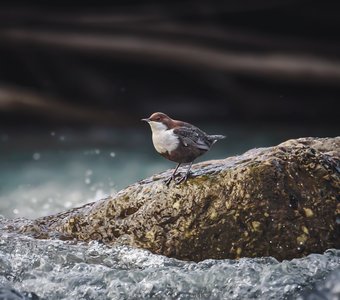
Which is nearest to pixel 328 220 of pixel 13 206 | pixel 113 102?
pixel 13 206

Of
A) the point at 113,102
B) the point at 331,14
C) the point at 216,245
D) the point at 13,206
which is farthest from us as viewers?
the point at 113,102

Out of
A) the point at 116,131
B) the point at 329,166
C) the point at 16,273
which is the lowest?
the point at 16,273

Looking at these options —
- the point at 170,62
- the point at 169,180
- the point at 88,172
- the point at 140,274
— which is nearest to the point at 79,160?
the point at 88,172

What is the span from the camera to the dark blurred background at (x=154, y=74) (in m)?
7.57

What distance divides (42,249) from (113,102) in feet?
16.2

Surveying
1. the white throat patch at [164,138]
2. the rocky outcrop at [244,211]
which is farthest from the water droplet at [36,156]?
the white throat patch at [164,138]

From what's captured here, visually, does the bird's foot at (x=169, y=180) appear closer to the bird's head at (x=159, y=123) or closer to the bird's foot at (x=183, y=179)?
the bird's foot at (x=183, y=179)

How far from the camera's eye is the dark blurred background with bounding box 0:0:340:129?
7.69 m

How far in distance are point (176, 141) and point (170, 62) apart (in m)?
4.46

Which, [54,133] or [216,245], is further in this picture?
[54,133]

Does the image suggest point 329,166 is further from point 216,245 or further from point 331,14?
point 331,14

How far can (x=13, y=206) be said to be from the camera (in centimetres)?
593

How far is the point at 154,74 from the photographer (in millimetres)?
8297

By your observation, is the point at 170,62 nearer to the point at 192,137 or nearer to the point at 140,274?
the point at 192,137
